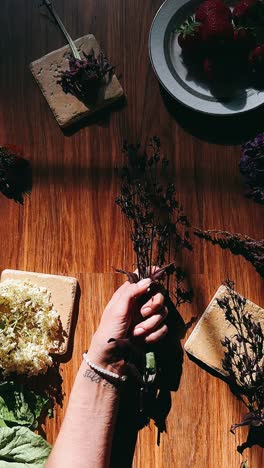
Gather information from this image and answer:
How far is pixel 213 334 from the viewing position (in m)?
1.31

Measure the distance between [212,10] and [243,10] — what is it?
0.08m

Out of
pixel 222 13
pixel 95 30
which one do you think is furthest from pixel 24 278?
pixel 222 13

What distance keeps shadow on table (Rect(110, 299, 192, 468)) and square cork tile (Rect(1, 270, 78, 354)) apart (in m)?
0.21

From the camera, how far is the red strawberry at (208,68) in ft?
4.26

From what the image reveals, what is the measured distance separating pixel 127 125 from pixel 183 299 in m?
0.47

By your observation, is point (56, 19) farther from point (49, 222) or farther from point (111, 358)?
point (111, 358)

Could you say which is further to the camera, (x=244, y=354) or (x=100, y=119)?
(x=100, y=119)

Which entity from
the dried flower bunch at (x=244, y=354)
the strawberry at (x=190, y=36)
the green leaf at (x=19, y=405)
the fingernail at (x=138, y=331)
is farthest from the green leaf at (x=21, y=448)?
the strawberry at (x=190, y=36)

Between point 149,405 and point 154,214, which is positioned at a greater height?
point 154,214

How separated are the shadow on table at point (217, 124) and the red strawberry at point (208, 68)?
0.31 feet

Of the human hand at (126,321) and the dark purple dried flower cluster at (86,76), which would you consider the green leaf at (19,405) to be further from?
the dark purple dried flower cluster at (86,76)

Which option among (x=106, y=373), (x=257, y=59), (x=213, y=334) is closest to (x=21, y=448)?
(x=106, y=373)

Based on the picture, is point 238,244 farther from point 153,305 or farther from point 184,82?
point 184,82

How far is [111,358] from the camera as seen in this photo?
1261 mm
